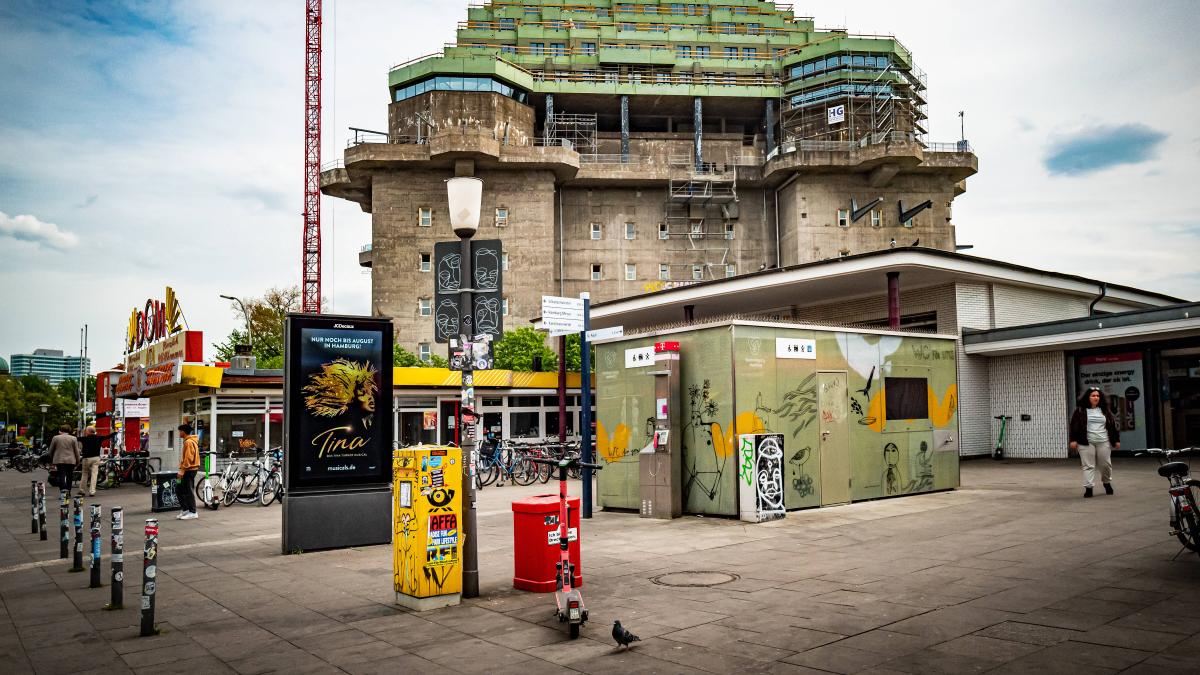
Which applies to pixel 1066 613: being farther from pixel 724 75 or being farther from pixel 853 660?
pixel 724 75

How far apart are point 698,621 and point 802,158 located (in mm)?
56940

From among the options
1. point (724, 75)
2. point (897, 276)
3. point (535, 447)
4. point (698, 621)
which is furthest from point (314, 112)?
point (698, 621)

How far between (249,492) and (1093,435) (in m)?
17.1

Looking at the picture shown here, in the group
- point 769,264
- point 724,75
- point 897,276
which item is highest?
point 724,75

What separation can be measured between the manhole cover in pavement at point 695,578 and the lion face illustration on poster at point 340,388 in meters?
5.58

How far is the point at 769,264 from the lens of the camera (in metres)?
66.2

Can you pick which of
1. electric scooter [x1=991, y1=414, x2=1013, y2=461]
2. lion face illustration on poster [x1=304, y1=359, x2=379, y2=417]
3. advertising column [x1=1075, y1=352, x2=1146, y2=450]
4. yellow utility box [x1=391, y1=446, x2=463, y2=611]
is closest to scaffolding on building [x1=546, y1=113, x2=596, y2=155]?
electric scooter [x1=991, y1=414, x2=1013, y2=461]

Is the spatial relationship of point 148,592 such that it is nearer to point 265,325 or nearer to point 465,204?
point 465,204

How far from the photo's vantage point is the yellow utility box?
796cm

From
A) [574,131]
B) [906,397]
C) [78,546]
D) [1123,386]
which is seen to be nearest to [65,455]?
[78,546]

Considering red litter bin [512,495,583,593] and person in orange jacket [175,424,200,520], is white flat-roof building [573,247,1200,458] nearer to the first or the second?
person in orange jacket [175,424,200,520]

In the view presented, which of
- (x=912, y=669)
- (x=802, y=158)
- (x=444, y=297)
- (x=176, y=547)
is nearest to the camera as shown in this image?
(x=912, y=669)

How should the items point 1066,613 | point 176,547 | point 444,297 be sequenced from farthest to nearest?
point 176,547 < point 444,297 < point 1066,613

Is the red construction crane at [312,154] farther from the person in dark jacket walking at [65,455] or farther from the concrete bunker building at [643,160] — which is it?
the person in dark jacket walking at [65,455]
